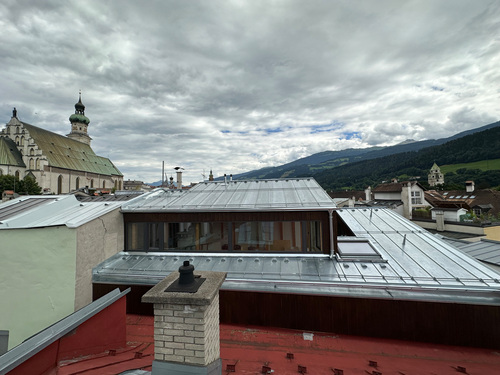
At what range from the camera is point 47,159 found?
2474 inches

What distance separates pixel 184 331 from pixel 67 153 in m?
91.8

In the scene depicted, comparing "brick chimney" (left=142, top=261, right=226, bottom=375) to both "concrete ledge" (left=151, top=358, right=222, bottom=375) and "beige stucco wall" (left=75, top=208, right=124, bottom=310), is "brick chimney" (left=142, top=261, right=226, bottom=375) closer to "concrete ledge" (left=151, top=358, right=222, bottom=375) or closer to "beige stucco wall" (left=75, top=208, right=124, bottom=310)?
"concrete ledge" (left=151, top=358, right=222, bottom=375)

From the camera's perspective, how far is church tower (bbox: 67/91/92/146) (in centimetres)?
8734

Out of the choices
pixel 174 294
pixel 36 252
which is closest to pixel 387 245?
pixel 174 294

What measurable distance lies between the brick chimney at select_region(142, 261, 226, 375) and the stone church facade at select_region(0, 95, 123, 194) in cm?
6281

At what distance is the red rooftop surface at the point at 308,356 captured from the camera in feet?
13.7

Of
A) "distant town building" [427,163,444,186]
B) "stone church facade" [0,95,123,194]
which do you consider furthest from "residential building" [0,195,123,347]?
"distant town building" [427,163,444,186]

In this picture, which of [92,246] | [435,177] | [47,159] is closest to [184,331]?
[92,246]

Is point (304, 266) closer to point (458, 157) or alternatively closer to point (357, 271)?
point (357, 271)

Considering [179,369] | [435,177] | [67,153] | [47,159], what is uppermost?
[67,153]

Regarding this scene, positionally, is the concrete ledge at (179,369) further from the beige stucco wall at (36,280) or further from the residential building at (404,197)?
the residential building at (404,197)

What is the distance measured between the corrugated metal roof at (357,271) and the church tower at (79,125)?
10264cm

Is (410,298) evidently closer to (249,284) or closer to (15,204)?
(249,284)

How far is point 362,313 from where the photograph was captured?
5863 millimetres
